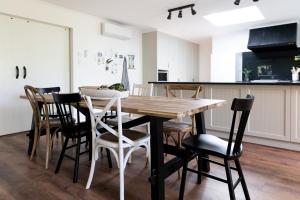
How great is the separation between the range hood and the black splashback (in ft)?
1.17

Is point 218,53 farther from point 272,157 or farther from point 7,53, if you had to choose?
point 7,53

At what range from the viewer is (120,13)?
179 inches

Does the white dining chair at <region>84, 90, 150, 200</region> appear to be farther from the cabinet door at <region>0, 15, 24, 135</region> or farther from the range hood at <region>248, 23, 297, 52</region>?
the range hood at <region>248, 23, 297, 52</region>

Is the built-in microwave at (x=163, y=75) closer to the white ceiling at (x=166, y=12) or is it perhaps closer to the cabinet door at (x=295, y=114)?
the white ceiling at (x=166, y=12)

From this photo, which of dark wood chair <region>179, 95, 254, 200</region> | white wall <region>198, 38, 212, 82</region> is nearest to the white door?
dark wood chair <region>179, 95, 254, 200</region>

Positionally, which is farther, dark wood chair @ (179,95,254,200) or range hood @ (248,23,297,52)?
range hood @ (248,23,297,52)

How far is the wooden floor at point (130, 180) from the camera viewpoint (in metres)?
1.82

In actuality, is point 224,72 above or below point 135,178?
above

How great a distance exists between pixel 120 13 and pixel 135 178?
3521 millimetres

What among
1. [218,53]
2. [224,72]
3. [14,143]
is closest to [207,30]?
[218,53]

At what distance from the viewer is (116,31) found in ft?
16.5

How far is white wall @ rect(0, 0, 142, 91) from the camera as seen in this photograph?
3677 millimetres

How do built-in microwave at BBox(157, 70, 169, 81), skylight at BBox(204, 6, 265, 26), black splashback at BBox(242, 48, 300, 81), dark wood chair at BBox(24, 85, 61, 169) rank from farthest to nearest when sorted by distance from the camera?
built-in microwave at BBox(157, 70, 169, 81), black splashback at BBox(242, 48, 300, 81), skylight at BBox(204, 6, 265, 26), dark wood chair at BBox(24, 85, 61, 169)

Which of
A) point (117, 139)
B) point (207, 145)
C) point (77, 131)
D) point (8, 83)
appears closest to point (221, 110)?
point (207, 145)
